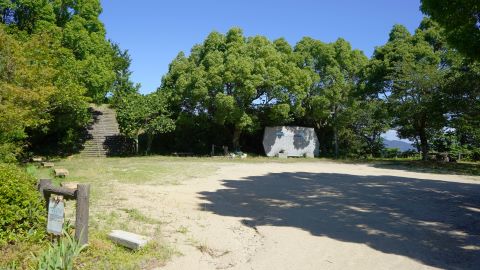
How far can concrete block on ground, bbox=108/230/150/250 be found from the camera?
4.90 meters

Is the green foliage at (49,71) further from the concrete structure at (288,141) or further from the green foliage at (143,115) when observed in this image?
the concrete structure at (288,141)

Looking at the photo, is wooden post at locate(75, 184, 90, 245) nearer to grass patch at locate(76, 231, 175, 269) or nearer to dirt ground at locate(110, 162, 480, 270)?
grass patch at locate(76, 231, 175, 269)

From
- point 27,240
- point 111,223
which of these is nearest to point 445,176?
point 111,223

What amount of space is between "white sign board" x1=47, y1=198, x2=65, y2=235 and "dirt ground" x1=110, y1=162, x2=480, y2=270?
143cm

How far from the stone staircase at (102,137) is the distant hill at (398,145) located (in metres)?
17.3

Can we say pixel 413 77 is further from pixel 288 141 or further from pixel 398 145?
pixel 398 145

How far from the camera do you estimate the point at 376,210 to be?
7.64 m

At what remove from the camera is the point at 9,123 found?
10.8 m

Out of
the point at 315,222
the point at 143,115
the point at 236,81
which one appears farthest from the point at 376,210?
the point at 143,115

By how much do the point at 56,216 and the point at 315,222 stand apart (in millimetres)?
4201

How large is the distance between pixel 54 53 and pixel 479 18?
15.0 m

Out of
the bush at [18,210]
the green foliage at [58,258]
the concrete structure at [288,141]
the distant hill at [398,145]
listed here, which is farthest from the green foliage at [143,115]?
the green foliage at [58,258]

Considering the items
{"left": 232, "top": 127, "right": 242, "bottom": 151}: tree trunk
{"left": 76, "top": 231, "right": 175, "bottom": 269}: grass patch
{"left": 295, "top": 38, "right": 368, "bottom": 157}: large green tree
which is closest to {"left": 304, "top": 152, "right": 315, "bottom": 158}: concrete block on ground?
{"left": 295, "top": 38, "right": 368, "bottom": 157}: large green tree

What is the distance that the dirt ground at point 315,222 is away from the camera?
191 inches
